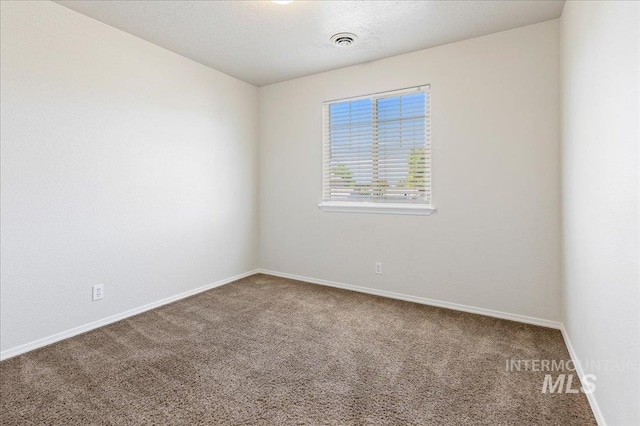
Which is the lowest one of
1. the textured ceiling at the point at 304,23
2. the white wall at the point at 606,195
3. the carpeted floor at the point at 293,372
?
the carpeted floor at the point at 293,372

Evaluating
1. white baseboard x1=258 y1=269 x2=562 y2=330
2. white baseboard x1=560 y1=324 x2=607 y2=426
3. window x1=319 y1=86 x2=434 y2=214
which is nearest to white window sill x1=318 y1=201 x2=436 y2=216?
window x1=319 y1=86 x2=434 y2=214

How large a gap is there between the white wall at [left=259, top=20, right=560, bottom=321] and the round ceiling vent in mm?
570

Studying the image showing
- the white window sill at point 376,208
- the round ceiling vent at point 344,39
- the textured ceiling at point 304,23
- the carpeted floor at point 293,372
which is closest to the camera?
the carpeted floor at point 293,372

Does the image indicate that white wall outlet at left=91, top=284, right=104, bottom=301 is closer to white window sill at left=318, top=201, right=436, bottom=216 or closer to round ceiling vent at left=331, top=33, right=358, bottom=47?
white window sill at left=318, top=201, right=436, bottom=216

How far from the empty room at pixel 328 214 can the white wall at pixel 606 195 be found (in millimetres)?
17

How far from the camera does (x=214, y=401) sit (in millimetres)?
1764

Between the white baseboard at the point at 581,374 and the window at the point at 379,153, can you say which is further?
the window at the point at 379,153

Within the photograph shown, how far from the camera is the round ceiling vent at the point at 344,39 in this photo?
115 inches

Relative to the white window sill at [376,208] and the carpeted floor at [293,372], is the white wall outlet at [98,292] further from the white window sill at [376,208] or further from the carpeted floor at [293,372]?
the white window sill at [376,208]

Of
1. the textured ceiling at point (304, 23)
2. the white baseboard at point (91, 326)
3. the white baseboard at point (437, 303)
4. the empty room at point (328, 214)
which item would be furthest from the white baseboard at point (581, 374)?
A: the white baseboard at point (91, 326)

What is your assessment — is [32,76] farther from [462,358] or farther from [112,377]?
[462,358]

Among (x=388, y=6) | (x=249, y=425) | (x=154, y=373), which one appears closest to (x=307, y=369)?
(x=249, y=425)

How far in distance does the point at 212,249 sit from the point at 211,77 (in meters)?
2.02

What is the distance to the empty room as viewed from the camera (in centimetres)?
168
